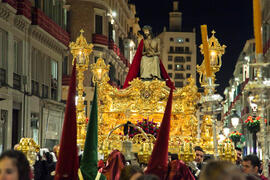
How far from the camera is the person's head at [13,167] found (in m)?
4.79

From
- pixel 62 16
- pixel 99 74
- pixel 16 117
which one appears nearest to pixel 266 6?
pixel 62 16

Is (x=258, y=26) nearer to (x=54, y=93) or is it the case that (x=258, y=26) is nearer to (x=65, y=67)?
(x=54, y=93)

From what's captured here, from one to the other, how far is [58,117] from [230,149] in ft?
75.3

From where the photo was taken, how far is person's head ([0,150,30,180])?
479 centimetres

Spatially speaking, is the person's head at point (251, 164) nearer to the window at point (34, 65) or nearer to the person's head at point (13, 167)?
the person's head at point (13, 167)

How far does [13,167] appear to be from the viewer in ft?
15.8

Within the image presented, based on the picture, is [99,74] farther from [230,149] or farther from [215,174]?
[215,174]

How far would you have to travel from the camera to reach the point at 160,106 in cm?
2041

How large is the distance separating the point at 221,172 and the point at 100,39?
138ft

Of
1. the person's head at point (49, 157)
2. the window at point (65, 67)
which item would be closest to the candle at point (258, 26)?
the person's head at point (49, 157)

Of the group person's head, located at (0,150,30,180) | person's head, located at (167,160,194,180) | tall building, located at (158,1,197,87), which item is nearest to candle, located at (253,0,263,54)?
person's head, located at (167,160,194,180)

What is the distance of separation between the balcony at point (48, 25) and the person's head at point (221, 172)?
2689 cm

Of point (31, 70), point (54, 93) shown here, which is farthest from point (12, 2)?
point (54, 93)

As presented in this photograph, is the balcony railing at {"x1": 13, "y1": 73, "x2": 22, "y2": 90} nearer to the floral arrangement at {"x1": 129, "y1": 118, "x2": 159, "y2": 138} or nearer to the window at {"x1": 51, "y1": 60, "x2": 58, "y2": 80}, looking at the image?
the window at {"x1": 51, "y1": 60, "x2": 58, "y2": 80}
